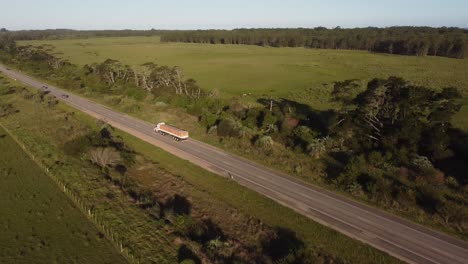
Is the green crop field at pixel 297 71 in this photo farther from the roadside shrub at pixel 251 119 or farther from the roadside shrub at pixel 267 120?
the roadside shrub at pixel 267 120

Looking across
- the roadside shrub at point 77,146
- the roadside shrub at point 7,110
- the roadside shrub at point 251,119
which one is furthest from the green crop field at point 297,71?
the roadside shrub at point 7,110

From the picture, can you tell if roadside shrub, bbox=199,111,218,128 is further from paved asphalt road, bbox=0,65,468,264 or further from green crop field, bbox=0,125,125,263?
green crop field, bbox=0,125,125,263

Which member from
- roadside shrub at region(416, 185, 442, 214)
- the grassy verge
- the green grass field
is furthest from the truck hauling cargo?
roadside shrub at region(416, 185, 442, 214)

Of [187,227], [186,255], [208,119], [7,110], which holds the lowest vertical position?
[186,255]

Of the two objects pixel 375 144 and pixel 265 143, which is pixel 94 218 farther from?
pixel 375 144

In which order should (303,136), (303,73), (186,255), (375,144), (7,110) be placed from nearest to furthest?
(186,255) → (375,144) → (303,136) → (7,110) → (303,73)

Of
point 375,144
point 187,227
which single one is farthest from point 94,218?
point 375,144
